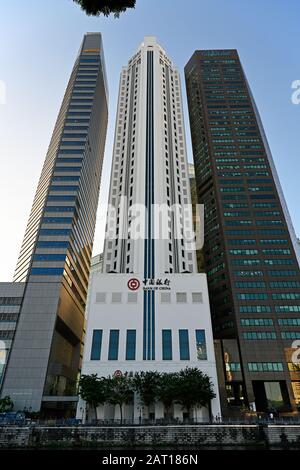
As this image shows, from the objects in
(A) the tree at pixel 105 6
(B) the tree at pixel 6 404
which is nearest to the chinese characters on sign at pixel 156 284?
(B) the tree at pixel 6 404

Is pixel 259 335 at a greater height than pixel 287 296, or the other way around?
pixel 287 296

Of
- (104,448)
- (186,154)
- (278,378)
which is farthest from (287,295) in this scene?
(104,448)

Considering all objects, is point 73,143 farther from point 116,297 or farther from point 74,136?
point 116,297

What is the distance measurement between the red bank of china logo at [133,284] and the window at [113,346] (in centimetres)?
1051

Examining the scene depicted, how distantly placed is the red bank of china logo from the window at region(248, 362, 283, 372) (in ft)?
133

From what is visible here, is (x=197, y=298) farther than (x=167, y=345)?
Yes

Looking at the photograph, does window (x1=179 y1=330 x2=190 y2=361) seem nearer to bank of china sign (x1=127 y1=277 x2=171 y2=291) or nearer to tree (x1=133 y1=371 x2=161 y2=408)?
tree (x1=133 y1=371 x2=161 y2=408)

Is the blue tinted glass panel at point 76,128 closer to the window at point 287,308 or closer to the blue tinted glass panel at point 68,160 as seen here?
the blue tinted glass panel at point 68,160

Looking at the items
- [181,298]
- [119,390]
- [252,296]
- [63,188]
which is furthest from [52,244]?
[252,296]

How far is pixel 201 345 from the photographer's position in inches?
2379

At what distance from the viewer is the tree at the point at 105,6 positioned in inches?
463

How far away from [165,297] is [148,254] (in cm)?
1719

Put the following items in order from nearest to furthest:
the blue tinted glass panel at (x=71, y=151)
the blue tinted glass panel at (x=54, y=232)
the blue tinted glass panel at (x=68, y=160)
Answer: the blue tinted glass panel at (x=54, y=232) < the blue tinted glass panel at (x=68, y=160) < the blue tinted glass panel at (x=71, y=151)

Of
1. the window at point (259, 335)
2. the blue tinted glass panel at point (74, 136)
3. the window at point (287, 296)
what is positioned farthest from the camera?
the blue tinted glass panel at point (74, 136)
